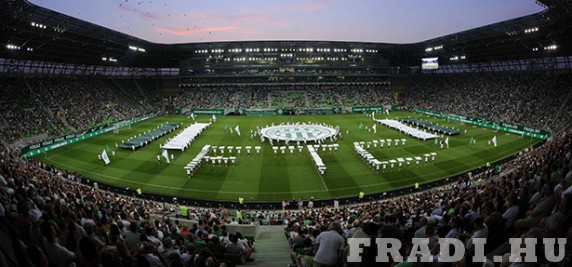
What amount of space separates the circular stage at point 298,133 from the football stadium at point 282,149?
0.37 metres

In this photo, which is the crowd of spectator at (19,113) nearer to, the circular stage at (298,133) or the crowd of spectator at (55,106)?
the crowd of spectator at (55,106)

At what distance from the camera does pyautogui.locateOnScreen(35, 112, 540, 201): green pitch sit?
30.1m

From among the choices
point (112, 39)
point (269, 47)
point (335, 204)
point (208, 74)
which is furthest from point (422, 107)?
point (112, 39)

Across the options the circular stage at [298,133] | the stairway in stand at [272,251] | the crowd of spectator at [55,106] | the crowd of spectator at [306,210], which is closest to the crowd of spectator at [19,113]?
the crowd of spectator at [55,106]

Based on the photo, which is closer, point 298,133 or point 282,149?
point 282,149

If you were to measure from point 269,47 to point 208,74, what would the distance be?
2097 centimetres

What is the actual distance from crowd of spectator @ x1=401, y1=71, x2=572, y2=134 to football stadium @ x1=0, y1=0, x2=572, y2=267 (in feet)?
1.49

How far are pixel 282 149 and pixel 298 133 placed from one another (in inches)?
509

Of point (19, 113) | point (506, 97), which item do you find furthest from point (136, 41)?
point (506, 97)

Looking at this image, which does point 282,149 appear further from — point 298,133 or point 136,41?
point 136,41

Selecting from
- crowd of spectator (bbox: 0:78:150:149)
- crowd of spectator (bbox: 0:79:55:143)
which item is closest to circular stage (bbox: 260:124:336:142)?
crowd of spectator (bbox: 0:78:150:149)

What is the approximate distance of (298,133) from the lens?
53.3 m

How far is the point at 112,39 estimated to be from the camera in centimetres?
6212

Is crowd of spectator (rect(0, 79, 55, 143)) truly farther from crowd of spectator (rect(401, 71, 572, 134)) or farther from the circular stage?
crowd of spectator (rect(401, 71, 572, 134))
